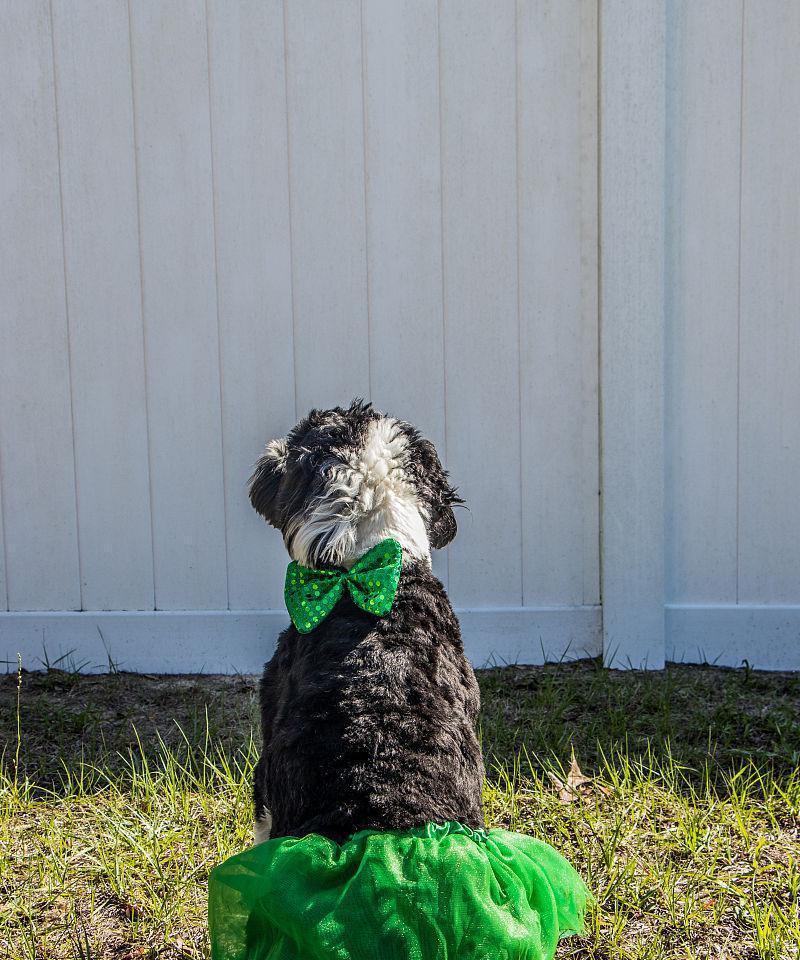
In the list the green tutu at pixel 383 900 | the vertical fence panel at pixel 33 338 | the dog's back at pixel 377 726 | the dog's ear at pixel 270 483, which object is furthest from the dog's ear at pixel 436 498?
the vertical fence panel at pixel 33 338

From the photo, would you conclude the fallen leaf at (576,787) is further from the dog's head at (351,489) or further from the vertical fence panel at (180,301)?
the vertical fence panel at (180,301)

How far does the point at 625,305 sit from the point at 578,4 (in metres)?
1.13

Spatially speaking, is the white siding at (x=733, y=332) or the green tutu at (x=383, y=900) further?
the white siding at (x=733, y=332)

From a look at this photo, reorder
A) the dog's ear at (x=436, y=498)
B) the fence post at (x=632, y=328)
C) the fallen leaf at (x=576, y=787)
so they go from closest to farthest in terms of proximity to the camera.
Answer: the dog's ear at (x=436, y=498) < the fallen leaf at (x=576, y=787) < the fence post at (x=632, y=328)

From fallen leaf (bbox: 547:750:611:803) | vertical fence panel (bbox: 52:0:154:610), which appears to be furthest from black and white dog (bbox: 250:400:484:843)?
vertical fence panel (bbox: 52:0:154:610)

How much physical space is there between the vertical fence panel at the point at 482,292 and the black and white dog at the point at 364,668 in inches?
61.5

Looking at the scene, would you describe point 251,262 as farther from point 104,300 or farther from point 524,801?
point 524,801

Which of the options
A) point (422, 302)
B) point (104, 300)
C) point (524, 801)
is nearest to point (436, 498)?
point (524, 801)

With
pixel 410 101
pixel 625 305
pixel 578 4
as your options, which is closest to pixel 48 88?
pixel 410 101

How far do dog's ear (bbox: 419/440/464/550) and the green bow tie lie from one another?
0.74ft

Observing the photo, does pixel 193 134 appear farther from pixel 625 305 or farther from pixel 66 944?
pixel 66 944

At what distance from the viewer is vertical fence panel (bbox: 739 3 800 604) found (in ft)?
11.7

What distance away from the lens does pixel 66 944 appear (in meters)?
2.13

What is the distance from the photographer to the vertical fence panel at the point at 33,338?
3631 millimetres
